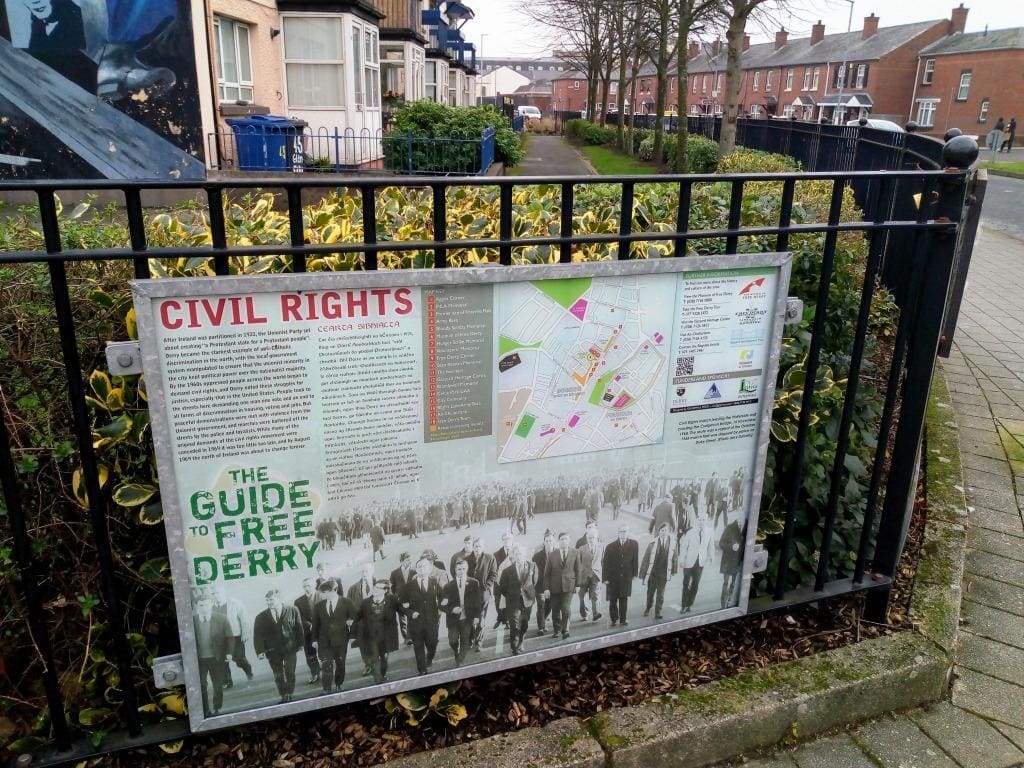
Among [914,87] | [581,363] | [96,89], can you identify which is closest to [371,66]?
[96,89]

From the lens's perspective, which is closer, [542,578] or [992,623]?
[542,578]

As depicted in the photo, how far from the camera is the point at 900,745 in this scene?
247cm

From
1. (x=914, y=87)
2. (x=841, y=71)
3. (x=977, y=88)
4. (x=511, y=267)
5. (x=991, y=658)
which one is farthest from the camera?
(x=841, y=71)

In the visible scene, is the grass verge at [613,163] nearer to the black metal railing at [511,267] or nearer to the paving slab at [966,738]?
the black metal railing at [511,267]

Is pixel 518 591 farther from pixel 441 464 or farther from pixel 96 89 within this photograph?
pixel 96 89

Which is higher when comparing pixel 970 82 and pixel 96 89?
pixel 970 82

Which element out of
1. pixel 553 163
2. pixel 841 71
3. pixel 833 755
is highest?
pixel 841 71

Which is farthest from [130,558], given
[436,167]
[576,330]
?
[436,167]

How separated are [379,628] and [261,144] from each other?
13.0m

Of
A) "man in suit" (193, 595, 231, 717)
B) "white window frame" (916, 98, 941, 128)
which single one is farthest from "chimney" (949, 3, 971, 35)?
"man in suit" (193, 595, 231, 717)

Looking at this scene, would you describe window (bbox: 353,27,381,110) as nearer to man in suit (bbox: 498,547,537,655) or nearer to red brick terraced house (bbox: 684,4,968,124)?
man in suit (bbox: 498,547,537,655)

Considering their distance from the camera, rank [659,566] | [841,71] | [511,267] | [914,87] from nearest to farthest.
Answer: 1. [511,267]
2. [659,566]
3. [914,87]
4. [841,71]

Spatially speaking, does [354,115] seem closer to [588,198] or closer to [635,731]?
[588,198]

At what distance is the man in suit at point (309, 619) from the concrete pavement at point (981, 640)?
131 cm
